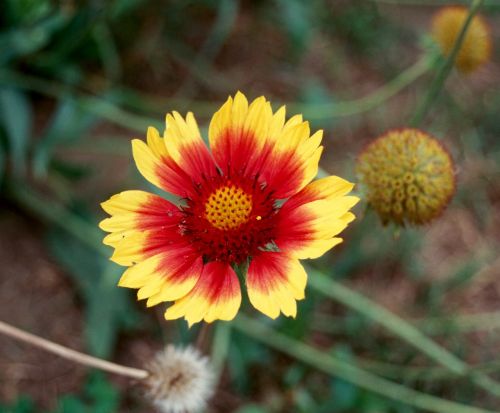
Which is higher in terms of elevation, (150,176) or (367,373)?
(150,176)

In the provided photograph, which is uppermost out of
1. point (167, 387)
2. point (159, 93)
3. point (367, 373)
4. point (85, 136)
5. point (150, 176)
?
point (159, 93)

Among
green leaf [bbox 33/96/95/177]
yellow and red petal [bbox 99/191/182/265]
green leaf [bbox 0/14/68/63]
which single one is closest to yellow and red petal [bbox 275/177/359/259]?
yellow and red petal [bbox 99/191/182/265]

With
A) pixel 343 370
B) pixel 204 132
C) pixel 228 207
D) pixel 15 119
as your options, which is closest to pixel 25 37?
pixel 15 119

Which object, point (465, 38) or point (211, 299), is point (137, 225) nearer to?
point (211, 299)

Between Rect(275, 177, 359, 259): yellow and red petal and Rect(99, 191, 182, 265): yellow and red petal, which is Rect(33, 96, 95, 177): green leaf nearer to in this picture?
Rect(99, 191, 182, 265): yellow and red petal

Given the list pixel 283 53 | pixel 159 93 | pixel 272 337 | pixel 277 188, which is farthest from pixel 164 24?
pixel 277 188

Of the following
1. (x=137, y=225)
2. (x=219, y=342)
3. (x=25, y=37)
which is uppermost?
(x=25, y=37)

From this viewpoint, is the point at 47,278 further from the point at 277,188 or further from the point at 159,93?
the point at 277,188
